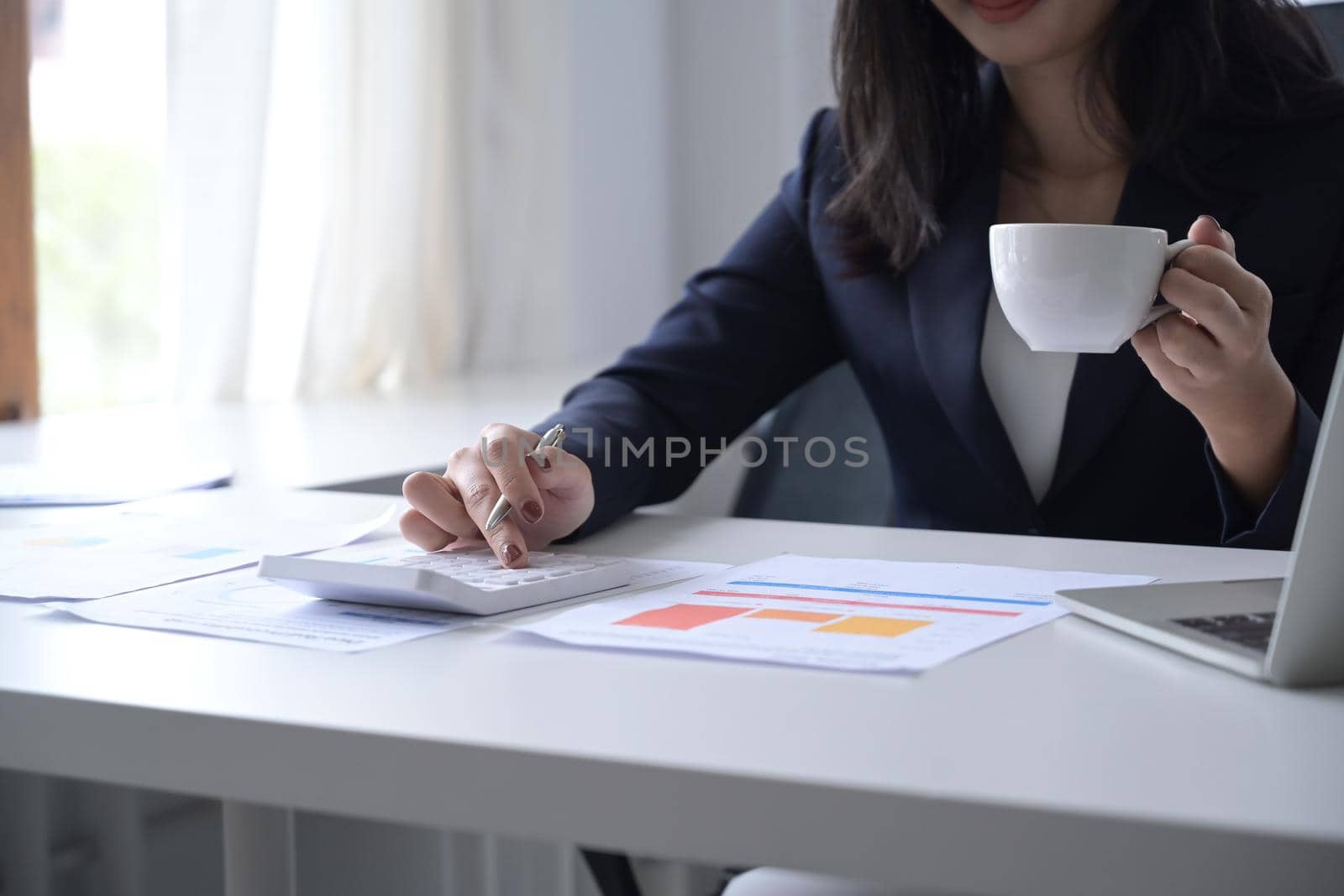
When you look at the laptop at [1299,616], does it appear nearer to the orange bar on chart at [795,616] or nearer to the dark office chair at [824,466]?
the orange bar on chart at [795,616]

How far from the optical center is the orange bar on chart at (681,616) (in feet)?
1.97

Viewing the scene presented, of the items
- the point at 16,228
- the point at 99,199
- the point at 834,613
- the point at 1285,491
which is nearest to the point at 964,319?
the point at 1285,491

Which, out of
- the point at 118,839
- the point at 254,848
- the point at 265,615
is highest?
the point at 265,615

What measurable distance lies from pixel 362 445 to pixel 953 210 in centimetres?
68

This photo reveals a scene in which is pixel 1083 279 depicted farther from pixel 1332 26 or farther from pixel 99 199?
pixel 99 199

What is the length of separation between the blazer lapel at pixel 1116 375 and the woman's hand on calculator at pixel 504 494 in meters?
0.46

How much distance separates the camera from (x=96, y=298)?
6.30 feet

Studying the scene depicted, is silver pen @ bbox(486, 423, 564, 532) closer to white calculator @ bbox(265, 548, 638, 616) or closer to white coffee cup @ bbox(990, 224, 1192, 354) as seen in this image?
white calculator @ bbox(265, 548, 638, 616)

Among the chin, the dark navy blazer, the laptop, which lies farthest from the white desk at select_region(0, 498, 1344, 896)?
the chin

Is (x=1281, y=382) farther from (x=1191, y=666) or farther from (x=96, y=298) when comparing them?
(x=96, y=298)

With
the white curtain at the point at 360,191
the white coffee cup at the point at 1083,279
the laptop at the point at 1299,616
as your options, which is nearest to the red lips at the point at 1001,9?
the white coffee cup at the point at 1083,279

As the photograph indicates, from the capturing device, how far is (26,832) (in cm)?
110

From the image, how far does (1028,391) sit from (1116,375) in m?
0.10

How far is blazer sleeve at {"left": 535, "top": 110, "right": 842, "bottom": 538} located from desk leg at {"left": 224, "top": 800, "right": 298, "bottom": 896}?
366 mm
